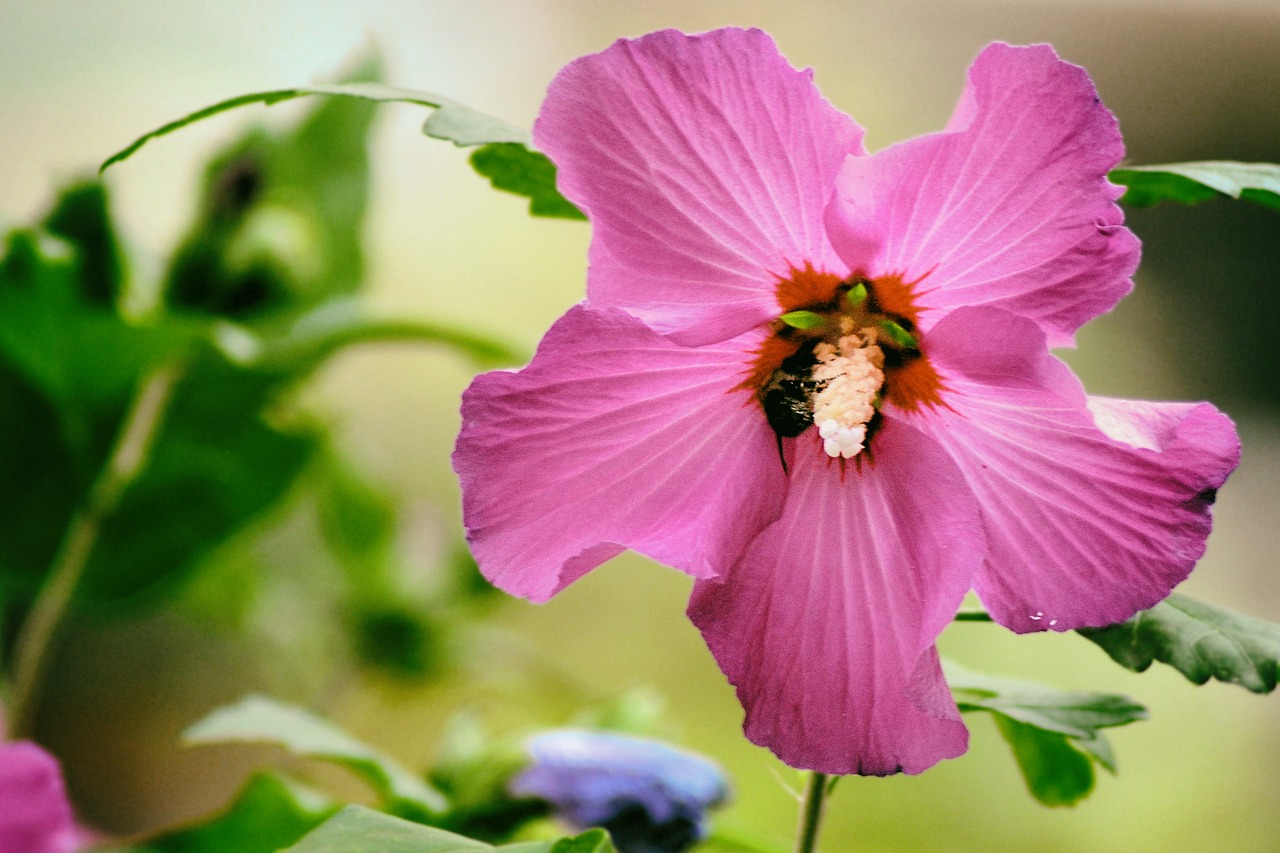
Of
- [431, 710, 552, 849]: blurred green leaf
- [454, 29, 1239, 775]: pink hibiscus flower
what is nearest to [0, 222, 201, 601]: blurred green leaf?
[431, 710, 552, 849]: blurred green leaf

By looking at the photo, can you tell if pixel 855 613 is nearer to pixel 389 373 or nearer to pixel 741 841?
pixel 741 841

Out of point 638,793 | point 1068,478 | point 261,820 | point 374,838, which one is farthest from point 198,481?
point 1068,478

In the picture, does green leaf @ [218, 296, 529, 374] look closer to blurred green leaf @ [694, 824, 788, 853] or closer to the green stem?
the green stem

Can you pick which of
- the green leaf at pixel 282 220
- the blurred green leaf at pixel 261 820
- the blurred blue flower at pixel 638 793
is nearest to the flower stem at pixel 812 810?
the blurred blue flower at pixel 638 793

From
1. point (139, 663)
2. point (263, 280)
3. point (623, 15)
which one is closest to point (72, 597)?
point (263, 280)

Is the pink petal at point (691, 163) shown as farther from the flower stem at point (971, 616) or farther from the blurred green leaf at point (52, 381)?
the blurred green leaf at point (52, 381)
